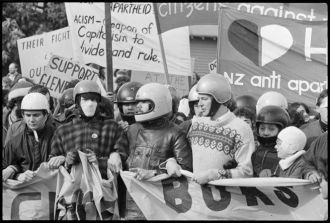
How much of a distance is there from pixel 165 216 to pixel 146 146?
0.67m

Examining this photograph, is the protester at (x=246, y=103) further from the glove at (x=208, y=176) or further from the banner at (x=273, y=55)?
the glove at (x=208, y=176)

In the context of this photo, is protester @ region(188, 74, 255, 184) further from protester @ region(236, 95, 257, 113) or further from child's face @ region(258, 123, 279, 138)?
protester @ region(236, 95, 257, 113)

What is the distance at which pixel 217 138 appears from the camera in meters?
7.94

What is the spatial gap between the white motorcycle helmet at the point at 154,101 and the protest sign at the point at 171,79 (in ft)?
24.2

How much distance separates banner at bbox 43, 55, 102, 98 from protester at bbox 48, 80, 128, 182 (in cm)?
481

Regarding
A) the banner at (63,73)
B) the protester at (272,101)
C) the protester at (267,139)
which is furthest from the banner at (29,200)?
the banner at (63,73)

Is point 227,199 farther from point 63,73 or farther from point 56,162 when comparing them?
point 63,73

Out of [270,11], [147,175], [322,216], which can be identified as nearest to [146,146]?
[147,175]

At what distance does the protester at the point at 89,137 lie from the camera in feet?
26.8

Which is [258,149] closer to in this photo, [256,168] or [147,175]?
[256,168]

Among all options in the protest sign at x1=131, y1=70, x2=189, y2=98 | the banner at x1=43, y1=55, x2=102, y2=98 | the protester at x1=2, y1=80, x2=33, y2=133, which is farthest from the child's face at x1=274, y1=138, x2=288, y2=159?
the protest sign at x1=131, y1=70, x2=189, y2=98

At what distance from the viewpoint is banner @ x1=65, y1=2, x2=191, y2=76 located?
14.5 metres

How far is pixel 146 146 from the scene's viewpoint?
812cm

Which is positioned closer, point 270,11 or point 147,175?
point 147,175
